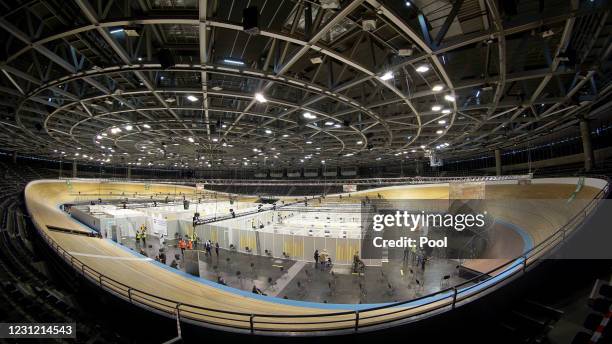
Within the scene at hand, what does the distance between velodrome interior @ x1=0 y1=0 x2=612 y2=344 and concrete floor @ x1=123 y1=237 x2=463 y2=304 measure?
18 cm

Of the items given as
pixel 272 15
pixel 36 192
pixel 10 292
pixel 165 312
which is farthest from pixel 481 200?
pixel 36 192

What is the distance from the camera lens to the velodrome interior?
482 cm

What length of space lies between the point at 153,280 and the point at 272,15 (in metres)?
9.24

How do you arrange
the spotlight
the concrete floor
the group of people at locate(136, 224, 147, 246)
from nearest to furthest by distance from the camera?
the spotlight
the concrete floor
the group of people at locate(136, 224, 147, 246)

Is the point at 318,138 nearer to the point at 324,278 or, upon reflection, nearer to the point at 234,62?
the point at 324,278

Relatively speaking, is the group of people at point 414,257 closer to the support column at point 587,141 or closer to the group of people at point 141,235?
the support column at point 587,141

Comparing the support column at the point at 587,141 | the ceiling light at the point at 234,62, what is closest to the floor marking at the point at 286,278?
the ceiling light at the point at 234,62

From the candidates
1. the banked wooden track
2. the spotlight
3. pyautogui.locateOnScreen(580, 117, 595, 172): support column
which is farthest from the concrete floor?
pyautogui.locateOnScreen(580, 117, 595, 172): support column

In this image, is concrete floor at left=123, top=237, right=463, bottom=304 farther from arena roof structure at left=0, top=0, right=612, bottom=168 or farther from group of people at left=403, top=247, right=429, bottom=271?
arena roof structure at left=0, top=0, right=612, bottom=168

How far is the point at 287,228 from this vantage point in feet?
69.7

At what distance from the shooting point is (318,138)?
825 inches

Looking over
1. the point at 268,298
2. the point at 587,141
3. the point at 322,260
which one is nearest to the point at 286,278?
the point at 322,260

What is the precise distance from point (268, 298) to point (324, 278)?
9489 millimetres

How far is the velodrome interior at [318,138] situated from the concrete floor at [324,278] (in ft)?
0.60
